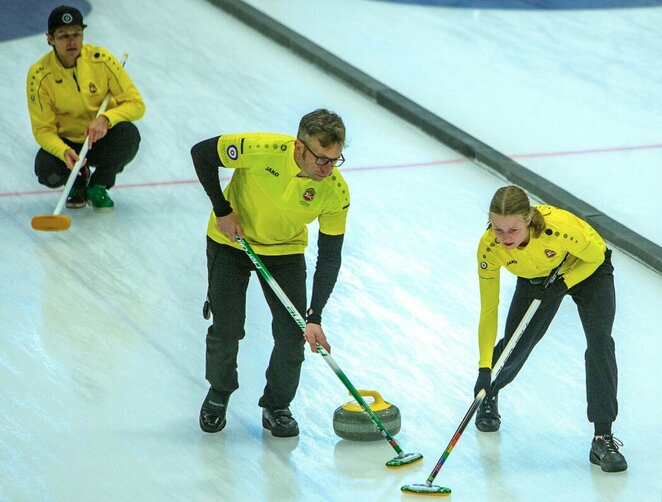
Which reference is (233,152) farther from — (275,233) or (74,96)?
(74,96)

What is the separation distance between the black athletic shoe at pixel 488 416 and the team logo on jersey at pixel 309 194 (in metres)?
0.99

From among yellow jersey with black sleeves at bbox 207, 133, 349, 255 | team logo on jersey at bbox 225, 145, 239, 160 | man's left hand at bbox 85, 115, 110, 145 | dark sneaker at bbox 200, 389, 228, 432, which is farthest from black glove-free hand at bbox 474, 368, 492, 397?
man's left hand at bbox 85, 115, 110, 145

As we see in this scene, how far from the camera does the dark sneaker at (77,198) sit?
21.8 ft

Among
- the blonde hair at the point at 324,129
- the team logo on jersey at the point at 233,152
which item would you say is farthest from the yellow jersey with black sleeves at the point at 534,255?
the team logo on jersey at the point at 233,152

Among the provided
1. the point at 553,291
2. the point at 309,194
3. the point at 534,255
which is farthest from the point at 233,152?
the point at 553,291

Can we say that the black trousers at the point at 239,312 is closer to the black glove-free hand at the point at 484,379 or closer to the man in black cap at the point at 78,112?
the black glove-free hand at the point at 484,379

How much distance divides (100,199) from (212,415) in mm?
2266

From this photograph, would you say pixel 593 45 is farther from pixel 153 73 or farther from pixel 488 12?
pixel 153 73

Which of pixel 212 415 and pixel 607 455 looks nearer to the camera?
pixel 607 455

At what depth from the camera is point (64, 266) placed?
5.93 m

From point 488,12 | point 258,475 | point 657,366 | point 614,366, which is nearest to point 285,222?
point 258,475

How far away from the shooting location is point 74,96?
636 cm

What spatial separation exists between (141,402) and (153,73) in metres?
4.07

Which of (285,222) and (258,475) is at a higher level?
(285,222)
